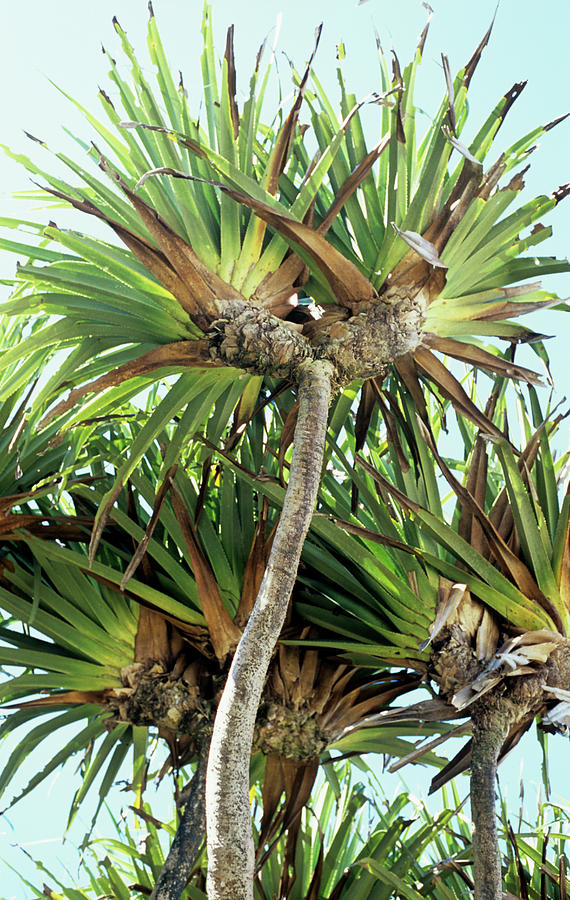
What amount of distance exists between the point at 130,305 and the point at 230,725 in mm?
390

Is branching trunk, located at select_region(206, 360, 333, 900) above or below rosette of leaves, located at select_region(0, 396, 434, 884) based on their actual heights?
below

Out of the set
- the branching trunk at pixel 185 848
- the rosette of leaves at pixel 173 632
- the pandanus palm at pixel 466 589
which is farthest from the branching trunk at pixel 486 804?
the branching trunk at pixel 185 848

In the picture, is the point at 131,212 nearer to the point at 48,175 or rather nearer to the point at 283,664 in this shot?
the point at 48,175

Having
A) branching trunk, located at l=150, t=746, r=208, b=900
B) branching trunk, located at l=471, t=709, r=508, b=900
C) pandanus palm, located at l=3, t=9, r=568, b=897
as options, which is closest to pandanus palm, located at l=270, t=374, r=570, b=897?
branching trunk, located at l=471, t=709, r=508, b=900

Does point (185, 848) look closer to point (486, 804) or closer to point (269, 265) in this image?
point (486, 804)

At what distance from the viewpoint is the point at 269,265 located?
2.71ft

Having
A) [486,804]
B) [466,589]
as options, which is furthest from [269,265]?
[486,804]

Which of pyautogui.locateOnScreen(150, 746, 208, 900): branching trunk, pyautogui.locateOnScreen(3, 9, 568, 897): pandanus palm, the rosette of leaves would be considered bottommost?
pyautogui.locateOnScreen(150, 746, 208, 900): branching trunk

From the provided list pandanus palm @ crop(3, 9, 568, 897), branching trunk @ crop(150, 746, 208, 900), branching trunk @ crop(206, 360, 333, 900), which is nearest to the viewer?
branching trunk @ crop(206, 360, 333, 900)

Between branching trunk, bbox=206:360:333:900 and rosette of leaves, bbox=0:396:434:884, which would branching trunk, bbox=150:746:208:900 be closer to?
rosette of leaves, bbox=0:396:434:884

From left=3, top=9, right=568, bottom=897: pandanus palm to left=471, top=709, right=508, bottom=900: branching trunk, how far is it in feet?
1.05

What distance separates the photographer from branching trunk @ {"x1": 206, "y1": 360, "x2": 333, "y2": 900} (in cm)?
56

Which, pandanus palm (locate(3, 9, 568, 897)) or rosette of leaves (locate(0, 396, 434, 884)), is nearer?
pandanus palm (locate(3, 9, 568, 897))

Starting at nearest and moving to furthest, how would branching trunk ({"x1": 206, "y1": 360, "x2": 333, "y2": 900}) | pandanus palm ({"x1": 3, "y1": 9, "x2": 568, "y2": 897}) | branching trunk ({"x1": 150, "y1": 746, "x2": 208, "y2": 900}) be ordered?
branching trunk ({"x1": 206, "y1": 360, "x2": 333, "y2": 900}) < pandanus palm ({"x1": 3, "y1": 9, "x2": 568, "y2": 897}) < branching trunk ({"x1": 150, "y1": 746, "x2": 208, "y2": 900})
